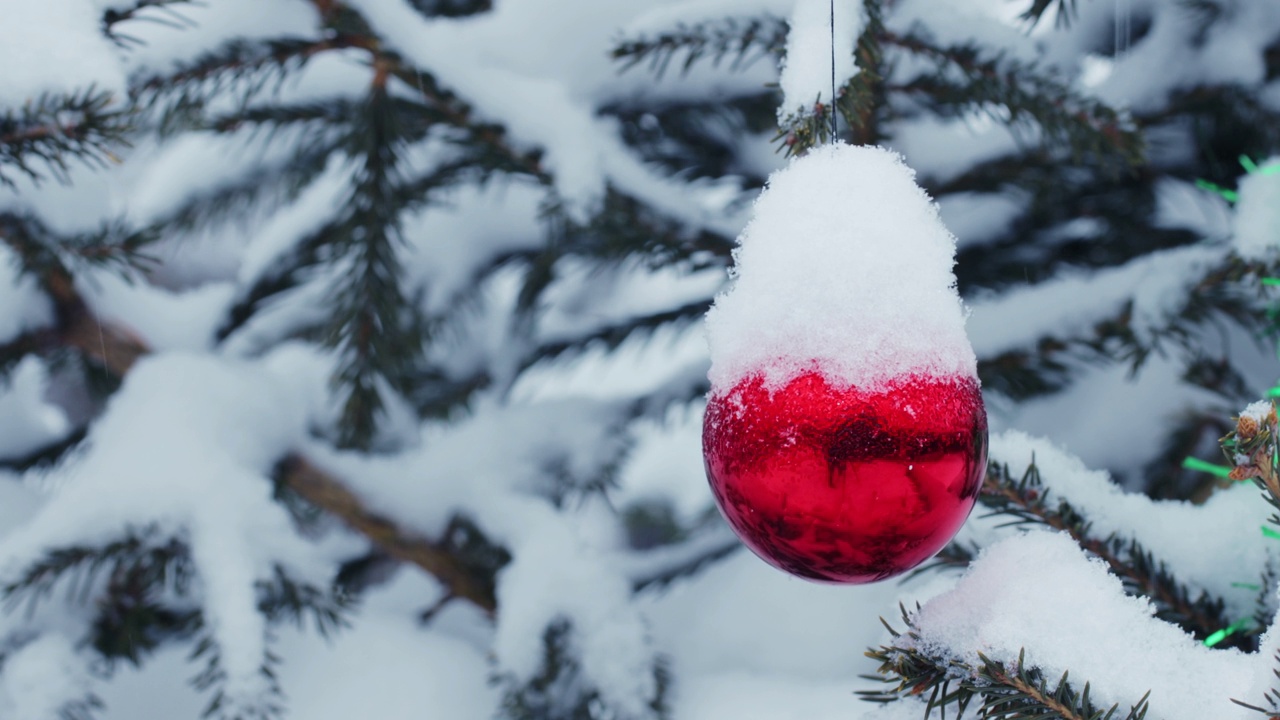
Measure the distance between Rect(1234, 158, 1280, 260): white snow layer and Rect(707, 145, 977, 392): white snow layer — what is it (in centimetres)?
38

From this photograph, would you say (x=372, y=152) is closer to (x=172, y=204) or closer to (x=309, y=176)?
(x=309, y=176)

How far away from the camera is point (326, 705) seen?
3.26ft

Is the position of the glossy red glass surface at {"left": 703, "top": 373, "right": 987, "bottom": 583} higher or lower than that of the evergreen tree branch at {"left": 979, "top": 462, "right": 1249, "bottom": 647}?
higher

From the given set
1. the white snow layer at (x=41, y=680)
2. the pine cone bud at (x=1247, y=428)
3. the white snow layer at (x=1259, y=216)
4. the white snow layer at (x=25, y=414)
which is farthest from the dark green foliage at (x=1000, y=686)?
the white snow layer at (x=25, y=414)

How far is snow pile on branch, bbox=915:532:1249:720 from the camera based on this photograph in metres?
0.43

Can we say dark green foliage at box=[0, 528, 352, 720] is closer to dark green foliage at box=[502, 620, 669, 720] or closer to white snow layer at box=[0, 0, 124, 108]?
dark green foliage at box=[502, 620, 669, 720]

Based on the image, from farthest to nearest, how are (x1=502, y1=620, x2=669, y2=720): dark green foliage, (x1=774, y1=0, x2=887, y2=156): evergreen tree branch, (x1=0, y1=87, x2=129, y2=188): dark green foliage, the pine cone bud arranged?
(x1=502, y1=620, x2=669, y2=720): dark green foliage → (x1=0, y1=87, x2=129, y2=188): dark green foliage → (x1=774, y1=0, x2=887, y2=156): evergreen tree branch → the pine cone bud

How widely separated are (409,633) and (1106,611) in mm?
840

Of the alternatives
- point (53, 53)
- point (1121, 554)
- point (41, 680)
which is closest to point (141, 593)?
point (41, 680)

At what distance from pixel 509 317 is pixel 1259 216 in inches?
33.6

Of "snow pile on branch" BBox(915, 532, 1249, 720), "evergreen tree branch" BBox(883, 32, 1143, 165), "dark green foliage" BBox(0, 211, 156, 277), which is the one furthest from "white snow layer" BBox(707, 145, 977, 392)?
"dark green foliage" BBox(0, 211, 156, 277)

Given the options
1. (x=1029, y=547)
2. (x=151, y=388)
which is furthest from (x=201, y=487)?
(x=1029, y=547)

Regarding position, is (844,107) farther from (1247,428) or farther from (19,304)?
(19,304)

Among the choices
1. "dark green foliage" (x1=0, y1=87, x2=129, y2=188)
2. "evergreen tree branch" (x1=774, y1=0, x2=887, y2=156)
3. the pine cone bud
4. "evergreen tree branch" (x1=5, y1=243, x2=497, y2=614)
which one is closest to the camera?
the pine cone bud
